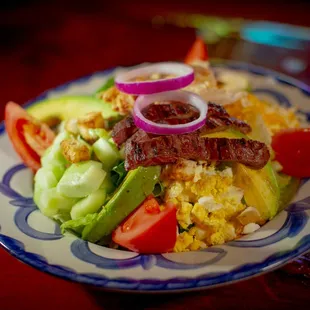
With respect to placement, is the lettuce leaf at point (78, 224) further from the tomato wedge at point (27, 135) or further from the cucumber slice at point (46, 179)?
the tomato wedge at point (27, 135)

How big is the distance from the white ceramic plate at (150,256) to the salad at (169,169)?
0.26 ft

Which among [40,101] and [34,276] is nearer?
[34,276]

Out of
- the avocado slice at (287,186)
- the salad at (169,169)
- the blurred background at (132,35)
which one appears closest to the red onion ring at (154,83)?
the salad at (169,169)

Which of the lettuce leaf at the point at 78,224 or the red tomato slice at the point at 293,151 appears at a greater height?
the red tomato slice at the point at 293,151

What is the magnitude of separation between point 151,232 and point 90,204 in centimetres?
36

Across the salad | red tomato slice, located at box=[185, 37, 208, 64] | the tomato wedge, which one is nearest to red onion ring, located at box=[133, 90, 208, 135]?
the salad

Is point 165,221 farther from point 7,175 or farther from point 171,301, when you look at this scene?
point 7,175

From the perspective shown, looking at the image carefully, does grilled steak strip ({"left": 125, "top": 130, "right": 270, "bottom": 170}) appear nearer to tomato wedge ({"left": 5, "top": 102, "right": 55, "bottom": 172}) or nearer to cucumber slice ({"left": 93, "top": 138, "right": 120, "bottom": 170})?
cucumber slice ({"left": 93, "top": 138, "right": 120, "bottom": 170})

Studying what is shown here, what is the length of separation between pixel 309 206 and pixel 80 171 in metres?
1.08

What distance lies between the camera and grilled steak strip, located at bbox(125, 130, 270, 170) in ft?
7.59

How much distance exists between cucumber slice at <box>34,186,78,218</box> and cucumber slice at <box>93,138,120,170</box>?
23cm

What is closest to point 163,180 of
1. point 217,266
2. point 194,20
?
point 217,266

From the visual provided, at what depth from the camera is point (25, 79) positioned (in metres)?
4.43

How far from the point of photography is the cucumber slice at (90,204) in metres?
2.38
